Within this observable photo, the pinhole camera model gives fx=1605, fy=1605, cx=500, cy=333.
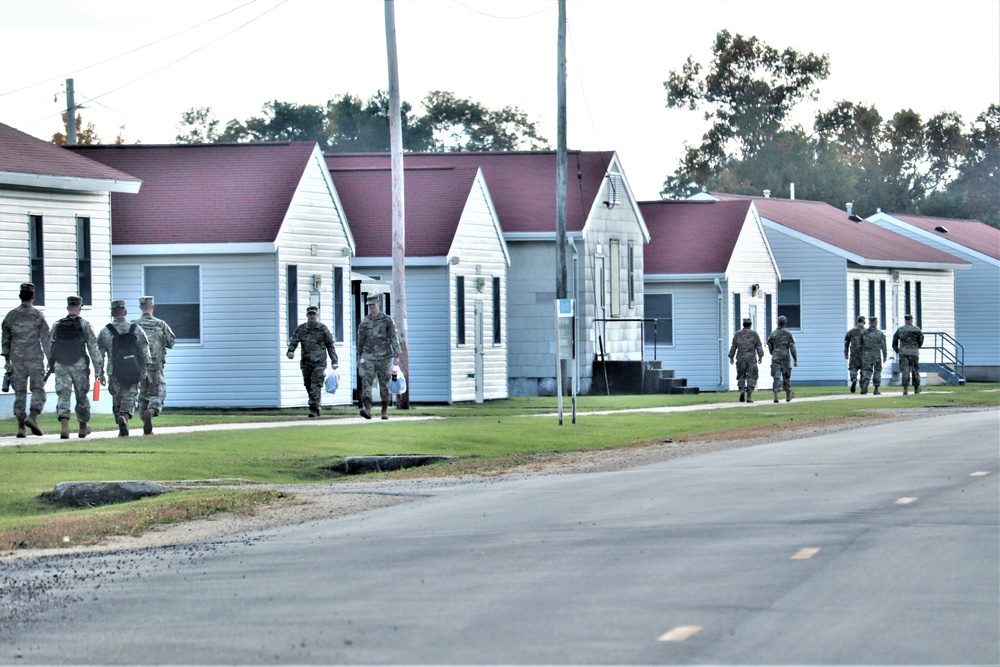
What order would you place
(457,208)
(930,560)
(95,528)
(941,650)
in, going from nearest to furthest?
(941,650) < (930,560) < (95,528) < (457,208)

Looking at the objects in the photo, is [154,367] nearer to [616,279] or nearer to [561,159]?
[561,159]

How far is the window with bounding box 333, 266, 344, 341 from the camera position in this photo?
33438 mm

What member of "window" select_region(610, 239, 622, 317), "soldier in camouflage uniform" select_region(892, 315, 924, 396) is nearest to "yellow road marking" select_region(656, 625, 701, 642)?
"soldier in camouflage uniform" select_region(892, 315, 924, 396)

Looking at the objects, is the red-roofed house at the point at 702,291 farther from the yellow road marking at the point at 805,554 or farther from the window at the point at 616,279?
the yellow road marking at the point at 805,554

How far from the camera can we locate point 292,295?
105 ft

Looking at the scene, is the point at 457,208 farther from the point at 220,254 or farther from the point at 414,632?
the point at 414,632

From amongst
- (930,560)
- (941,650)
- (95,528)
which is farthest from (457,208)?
(941,650)

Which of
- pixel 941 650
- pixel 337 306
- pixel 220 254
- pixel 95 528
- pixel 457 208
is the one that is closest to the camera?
pixel 941 650

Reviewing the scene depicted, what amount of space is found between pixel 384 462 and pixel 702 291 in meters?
26.7

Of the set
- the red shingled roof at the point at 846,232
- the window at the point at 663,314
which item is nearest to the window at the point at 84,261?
the window at the point at 663,314

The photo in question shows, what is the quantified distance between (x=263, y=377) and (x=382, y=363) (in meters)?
7.36

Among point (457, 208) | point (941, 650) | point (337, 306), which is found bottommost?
point (941, 650)

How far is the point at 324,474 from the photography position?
749 inches

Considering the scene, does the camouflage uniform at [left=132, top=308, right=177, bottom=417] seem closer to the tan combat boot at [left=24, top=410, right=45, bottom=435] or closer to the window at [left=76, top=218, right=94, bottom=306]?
the tan combat boot at [left=24, top=410, right=45, bottom=435]
